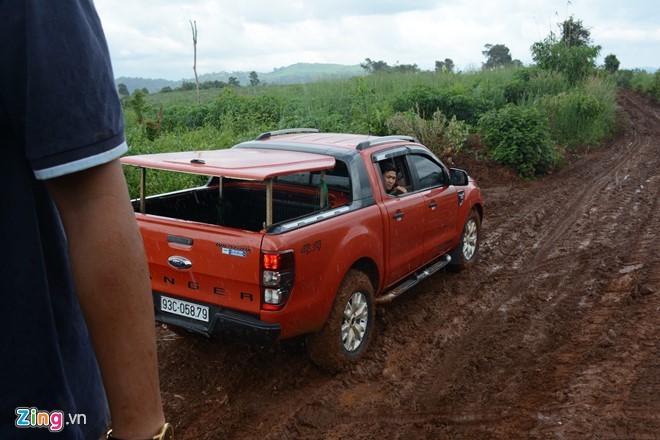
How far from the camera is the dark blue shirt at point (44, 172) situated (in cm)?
88

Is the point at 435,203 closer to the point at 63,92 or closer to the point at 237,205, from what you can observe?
the point at 237,205

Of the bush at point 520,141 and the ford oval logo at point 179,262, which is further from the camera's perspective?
the bush at point 520,141

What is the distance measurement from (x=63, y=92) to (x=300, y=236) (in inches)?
128

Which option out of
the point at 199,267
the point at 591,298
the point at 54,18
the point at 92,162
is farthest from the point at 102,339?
the point at 591,298

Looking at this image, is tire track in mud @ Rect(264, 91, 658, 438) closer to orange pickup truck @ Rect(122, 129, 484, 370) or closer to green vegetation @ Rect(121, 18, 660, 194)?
orange pickup truck @ Rect(122, 129, 484, 370)

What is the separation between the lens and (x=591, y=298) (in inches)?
252

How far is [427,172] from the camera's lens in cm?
647

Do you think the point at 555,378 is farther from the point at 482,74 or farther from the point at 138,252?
the point at 482,74

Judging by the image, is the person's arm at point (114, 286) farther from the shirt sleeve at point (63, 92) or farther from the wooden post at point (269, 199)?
the wooden post at point (269, 199)

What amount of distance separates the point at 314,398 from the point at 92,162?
A: 380 centimetres

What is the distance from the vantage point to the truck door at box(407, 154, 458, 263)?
613 cm

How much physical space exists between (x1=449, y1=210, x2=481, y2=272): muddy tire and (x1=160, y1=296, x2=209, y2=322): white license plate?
12.5 ft

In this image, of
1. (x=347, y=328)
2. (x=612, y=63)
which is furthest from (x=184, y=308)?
(x=612, y=63)

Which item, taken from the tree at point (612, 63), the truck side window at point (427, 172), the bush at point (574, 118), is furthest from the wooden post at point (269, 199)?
the tree at point (612, 63)
